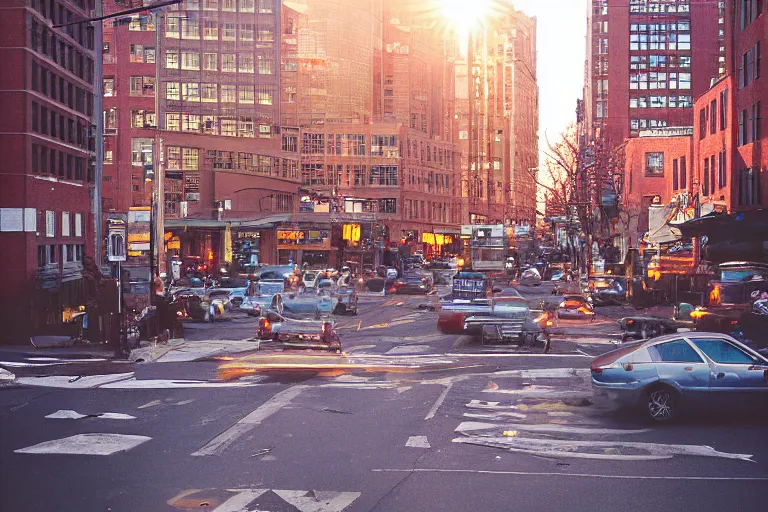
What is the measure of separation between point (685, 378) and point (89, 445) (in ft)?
28.5

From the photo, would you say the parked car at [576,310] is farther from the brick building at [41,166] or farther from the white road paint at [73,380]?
the white road paint at [73,380]

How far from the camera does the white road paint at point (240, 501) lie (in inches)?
375

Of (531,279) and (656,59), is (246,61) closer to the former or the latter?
(656,59)

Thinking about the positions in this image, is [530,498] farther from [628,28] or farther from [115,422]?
[628,28]

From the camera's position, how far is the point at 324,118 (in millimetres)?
132375

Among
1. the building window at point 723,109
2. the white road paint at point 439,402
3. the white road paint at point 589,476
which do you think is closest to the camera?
the white road paint at point 589,476

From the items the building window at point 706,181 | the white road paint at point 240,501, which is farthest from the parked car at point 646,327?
the building window at point 706,181

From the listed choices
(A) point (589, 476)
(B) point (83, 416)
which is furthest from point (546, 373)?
(A) point (589, 476)

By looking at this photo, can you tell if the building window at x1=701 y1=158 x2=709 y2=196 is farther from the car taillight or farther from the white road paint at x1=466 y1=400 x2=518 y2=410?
the white road paint at x1=466 y1=400 x2=518 y2=410

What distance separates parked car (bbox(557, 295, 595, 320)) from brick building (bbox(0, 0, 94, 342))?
1957cm

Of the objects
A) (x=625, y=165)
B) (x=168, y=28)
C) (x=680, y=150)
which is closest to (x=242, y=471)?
(x=680, y=150)

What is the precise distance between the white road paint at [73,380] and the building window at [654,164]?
68357 mm

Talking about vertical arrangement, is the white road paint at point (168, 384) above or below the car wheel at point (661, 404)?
below

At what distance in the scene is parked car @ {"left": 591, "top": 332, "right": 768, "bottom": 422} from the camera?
48.1ft
